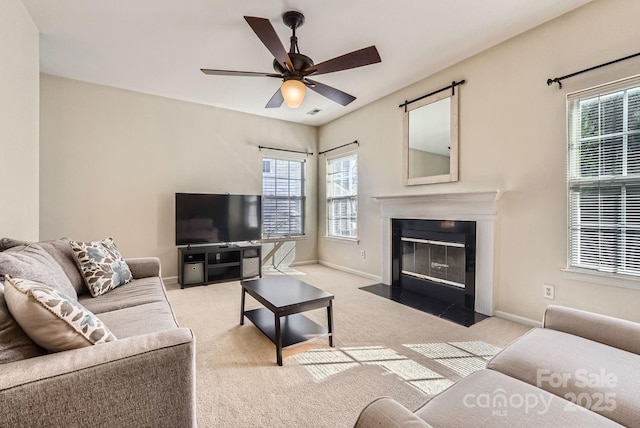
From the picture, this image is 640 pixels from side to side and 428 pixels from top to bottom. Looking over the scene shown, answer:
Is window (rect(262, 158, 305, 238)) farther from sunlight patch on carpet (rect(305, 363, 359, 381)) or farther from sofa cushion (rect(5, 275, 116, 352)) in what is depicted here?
sofa cushion (rect(5, 275, 116, 352))

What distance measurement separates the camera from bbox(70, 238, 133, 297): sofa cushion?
2174mm

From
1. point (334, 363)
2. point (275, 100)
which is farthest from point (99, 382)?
→ point (275, 100)

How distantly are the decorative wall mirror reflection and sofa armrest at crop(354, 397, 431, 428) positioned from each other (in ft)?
9.96

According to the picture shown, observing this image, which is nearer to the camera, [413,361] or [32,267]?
[32,267]

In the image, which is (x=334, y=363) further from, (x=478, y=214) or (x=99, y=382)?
(x=478, y=214)

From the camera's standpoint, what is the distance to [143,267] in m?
2.70

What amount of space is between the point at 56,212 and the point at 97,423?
3829mm

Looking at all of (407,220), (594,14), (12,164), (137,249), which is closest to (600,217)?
(594,14)

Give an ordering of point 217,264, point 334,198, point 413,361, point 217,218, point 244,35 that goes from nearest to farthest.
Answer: point 413,361 < point 244,35 < point 217,264 < point 217,218 < point 334,198

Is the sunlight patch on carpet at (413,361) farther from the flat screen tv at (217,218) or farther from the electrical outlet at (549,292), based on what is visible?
the flat screen tv at (217,218)

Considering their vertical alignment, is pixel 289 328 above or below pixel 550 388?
below

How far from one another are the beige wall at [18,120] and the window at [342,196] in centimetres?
395

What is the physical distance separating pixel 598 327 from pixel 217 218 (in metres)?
4.26

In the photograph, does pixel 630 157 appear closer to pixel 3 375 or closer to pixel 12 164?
pixel 3 375
